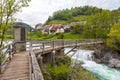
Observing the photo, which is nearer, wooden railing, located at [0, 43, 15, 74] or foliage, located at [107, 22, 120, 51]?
wooden railing, located at [0, 43, 15, 74]

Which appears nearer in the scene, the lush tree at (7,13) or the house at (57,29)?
the lush tree at (7,13)

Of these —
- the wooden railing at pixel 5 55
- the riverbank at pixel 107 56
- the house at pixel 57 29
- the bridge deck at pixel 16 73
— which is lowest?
the riverbank at pixel 107 56

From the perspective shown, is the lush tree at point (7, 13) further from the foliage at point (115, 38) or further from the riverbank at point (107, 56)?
the foliage at point (115, 38)

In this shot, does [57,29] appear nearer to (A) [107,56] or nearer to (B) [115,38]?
(A) [107,56]

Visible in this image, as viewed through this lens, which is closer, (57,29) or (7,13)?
(7,13)

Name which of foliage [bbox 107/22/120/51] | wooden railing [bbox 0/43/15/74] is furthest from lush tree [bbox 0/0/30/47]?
foliage [bbox 107/22/120/51]

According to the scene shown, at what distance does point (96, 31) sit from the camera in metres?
46.3

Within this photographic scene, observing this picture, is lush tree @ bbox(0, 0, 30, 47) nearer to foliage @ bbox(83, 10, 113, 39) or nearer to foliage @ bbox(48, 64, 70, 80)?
foliage @ bbox(48, 64, 70, 80)

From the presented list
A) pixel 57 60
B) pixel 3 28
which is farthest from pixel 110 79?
pixel 3 28

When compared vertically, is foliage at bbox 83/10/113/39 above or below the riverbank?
→ above

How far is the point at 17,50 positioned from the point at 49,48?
3421 mm

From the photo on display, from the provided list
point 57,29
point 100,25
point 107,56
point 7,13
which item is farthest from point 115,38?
point 57,29

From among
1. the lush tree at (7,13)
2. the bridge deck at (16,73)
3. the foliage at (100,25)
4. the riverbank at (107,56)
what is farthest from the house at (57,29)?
the bridge deck at (16,73)

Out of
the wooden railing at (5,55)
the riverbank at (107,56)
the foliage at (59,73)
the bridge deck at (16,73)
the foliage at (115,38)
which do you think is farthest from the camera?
the foliage at (115,38)
